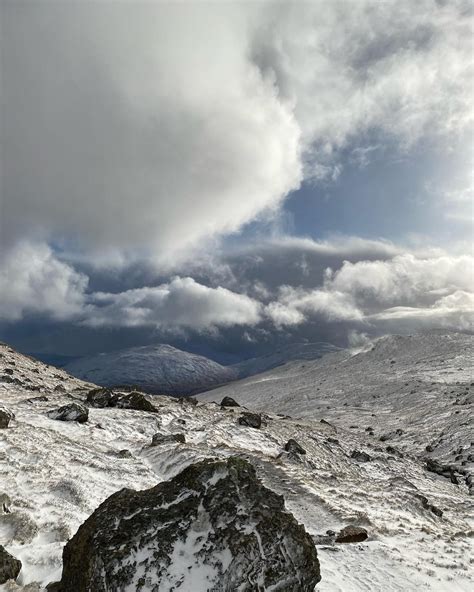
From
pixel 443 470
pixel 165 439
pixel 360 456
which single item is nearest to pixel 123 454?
pixel 165 439

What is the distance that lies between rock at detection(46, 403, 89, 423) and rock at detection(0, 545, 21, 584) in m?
20.6

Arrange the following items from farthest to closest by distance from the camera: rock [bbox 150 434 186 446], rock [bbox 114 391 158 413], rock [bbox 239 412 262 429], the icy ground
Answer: rock [bbox 239 412 262 429] → rock [bbox 114 391 158 413] → rock [bbox 150 434 186 446] → the icy ground

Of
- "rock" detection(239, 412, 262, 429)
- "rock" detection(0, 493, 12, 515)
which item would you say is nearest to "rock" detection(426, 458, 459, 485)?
"rock" detection(239, 412, 262, 429)

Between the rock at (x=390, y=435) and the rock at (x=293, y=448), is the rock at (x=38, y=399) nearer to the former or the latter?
the rock at (x=293, y=448)

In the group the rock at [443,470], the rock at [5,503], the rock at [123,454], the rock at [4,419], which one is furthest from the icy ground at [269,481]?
the rock at [4,419]

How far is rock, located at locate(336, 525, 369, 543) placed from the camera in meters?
13.5

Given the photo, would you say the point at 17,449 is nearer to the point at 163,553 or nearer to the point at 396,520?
the point at 163,553

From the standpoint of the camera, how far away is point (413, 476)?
102 ft

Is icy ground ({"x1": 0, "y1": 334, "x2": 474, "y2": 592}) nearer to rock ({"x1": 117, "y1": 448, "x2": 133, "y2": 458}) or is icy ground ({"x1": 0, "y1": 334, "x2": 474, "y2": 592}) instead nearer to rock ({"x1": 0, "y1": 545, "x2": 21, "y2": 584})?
rock ({"x1": 117, "y1": 448, "x2": 133, "y2": 458})

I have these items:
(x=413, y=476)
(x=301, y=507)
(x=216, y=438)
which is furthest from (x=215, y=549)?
(x=413, y=476)

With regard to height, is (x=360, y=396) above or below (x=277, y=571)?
above

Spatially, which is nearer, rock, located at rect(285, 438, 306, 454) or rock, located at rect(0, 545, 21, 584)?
rock, located at rect(0, 545, 21, 584)

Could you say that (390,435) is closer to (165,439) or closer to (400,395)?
(400,395)

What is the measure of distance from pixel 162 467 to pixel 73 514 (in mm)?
8372
